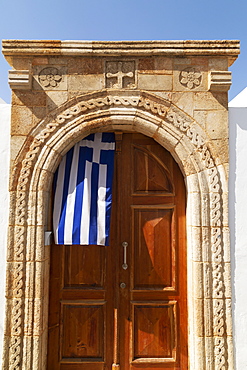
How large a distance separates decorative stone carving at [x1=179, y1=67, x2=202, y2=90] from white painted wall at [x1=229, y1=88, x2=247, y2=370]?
0.54 meters

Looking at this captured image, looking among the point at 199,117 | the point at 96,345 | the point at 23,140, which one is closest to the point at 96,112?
the point at 23,140

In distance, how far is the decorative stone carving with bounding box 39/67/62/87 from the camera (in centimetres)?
294

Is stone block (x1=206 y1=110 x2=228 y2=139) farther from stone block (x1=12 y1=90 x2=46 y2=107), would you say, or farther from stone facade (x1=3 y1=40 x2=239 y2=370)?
stone block (x1=12 y1=90 x2=46 y2=107)

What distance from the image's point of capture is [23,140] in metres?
2.89

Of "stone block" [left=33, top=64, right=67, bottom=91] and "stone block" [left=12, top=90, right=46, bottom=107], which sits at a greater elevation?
"stone block" [left=33, top=64, right=67, bottom=91]

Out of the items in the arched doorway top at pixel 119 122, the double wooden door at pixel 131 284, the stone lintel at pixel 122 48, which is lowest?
the double wooden door at pixel 131 284

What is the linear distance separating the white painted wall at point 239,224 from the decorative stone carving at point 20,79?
8.04 feet

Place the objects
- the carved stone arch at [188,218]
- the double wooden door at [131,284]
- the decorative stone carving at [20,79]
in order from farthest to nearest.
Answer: the double wooden door at [131,284]
the decorative stone carving at [20,79]
the carved stone arch at [188,218]

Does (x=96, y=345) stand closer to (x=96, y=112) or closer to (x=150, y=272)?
(x=150, y=272)

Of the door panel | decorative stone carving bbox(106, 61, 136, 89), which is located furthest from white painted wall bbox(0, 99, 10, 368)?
the door panel

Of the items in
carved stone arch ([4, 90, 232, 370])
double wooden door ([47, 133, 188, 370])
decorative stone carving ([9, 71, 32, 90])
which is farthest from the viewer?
double wooden door ([47, 133, 188, 370])

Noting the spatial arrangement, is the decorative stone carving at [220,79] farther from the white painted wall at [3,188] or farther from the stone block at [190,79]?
the white painted wall at [3,188]

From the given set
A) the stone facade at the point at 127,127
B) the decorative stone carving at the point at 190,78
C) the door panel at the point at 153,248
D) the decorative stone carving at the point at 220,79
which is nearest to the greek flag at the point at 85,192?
the stone facade at the point at 127,127

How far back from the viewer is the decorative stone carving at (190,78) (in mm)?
2967
